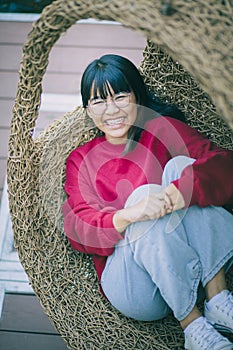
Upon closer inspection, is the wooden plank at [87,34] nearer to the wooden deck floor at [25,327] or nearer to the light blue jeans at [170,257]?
the wooden deck floor at [25,327]

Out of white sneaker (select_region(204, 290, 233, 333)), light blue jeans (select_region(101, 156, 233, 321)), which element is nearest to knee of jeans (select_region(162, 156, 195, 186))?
light blue jeans (select_region(101, 156, 233, 321))

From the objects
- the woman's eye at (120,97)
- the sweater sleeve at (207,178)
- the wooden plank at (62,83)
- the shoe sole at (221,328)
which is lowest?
the wooden plank at (62,83)

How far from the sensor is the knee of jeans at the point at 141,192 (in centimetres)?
120

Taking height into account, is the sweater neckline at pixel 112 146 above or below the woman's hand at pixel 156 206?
below

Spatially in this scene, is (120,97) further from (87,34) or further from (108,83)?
(87,34)

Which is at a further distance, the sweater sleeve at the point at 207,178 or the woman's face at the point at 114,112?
the woman's face at the point at 114,112

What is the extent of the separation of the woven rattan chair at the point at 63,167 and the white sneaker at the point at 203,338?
0.12 metres

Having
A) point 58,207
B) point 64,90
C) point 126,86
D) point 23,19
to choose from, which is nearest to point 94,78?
point 126,86

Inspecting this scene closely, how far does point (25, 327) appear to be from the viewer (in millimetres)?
1570

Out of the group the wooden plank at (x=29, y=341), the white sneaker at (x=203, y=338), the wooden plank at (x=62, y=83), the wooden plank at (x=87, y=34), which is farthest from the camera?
the wooden plank at (x=87, y=34)

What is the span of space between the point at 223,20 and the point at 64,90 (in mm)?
1328

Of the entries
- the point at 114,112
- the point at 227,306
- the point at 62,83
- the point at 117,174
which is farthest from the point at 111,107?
the point at 62,83

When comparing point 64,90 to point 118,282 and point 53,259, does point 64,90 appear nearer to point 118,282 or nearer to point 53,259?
point 53,259

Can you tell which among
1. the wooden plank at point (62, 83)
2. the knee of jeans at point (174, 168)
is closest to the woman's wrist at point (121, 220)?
the knee of jeans at point (174, 168)
